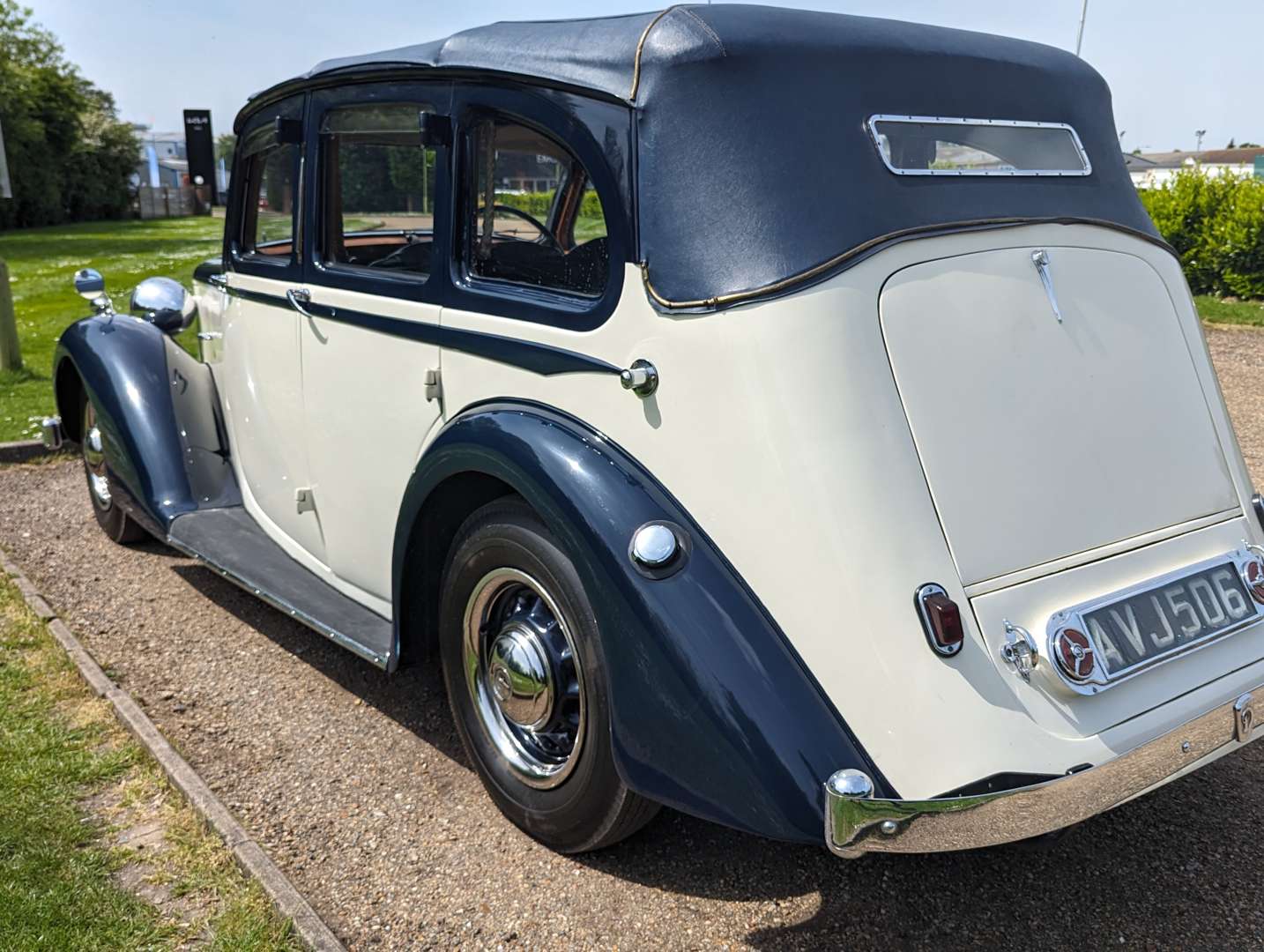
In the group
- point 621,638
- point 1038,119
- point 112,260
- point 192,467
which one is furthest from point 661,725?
point 112,260

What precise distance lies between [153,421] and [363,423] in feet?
5.00

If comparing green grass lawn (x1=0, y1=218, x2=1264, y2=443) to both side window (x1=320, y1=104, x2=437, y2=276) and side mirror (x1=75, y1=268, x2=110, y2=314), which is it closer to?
side window (x1=320, y1=104, x2=437, y2=276)

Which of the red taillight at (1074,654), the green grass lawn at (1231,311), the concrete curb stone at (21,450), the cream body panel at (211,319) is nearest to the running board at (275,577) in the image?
the cream body panel at (211,319)

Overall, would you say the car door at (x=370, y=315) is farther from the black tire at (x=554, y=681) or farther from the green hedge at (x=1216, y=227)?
the green hedge at (x=1216, y=227)

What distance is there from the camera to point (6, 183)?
9148 mm

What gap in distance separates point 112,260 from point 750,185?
21.3m

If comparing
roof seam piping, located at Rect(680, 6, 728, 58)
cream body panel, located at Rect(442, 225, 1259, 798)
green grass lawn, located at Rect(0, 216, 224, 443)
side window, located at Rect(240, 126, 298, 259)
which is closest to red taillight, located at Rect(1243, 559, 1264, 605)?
cream body panel, located at Rect(442, 225, 1259, 798)

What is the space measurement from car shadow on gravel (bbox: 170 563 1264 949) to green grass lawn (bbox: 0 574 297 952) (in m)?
0.92

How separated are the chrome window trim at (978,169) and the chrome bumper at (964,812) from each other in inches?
55.3

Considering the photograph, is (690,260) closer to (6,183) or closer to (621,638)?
(621,638)

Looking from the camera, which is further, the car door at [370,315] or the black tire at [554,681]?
the car door at [370,315]

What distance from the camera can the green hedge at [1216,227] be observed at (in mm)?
12352

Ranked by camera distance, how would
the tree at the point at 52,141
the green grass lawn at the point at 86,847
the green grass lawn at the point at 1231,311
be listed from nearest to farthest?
1. the green grass lawn at the point at 86,847
2. the green grass lawn at the point at 1231,311
3. the tree at the point at 52,141

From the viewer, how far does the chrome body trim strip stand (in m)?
3.27
